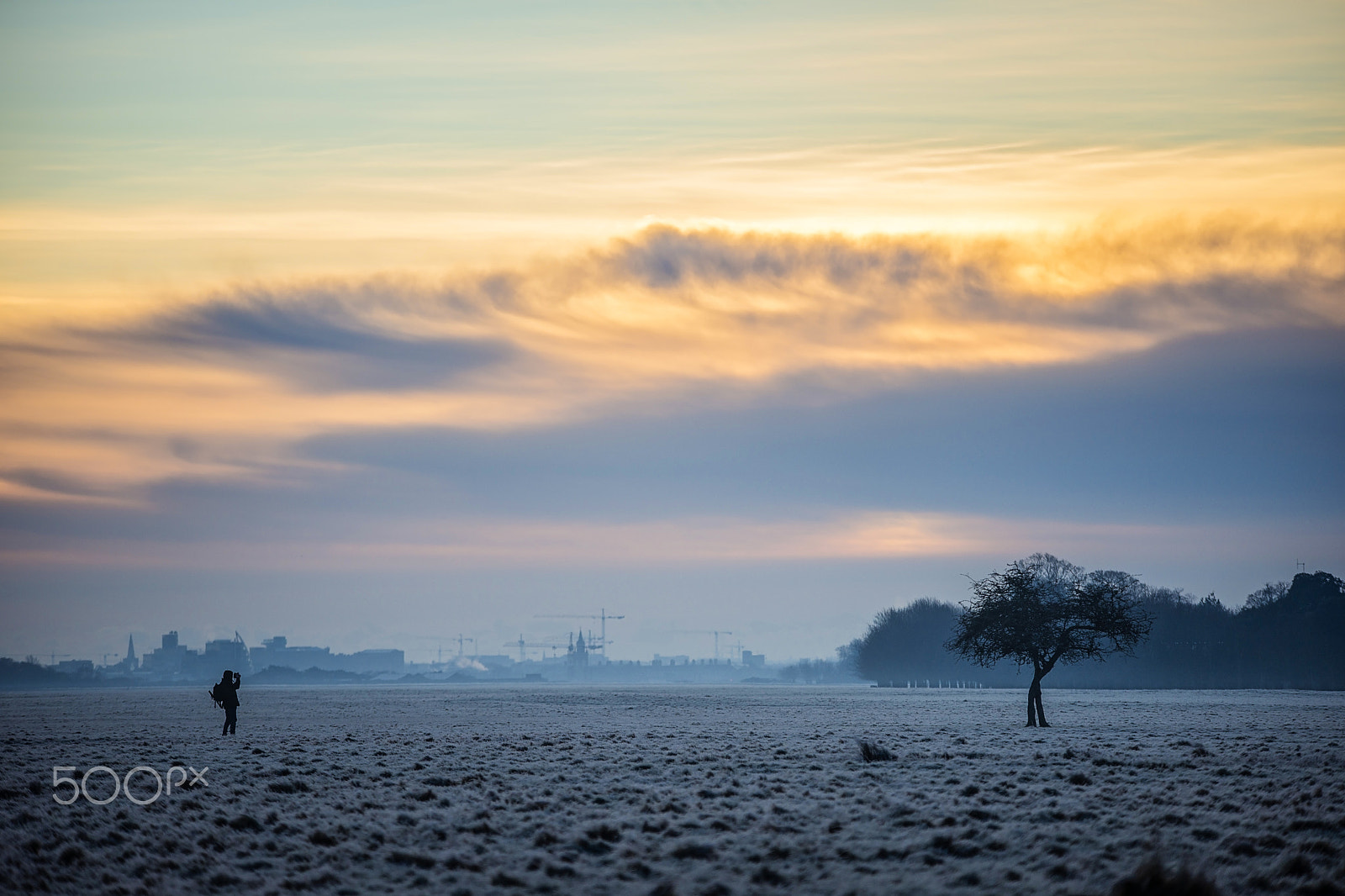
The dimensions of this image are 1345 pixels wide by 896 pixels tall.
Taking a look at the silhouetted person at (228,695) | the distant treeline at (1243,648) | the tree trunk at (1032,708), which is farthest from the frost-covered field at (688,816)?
the distant treeline at (1243,648)

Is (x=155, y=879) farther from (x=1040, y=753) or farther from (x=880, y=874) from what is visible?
(x=1040, y=753)

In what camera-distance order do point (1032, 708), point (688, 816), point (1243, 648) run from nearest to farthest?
point (688, 816), point (1032, 708), point (1243, 648)

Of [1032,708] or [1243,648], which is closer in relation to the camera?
[1032,708]

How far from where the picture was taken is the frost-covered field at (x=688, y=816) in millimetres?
18188

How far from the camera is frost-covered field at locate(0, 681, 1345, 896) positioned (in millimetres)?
18188

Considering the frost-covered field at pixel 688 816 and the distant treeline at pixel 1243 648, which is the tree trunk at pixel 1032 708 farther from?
the distant treeline at pixel 1243 648

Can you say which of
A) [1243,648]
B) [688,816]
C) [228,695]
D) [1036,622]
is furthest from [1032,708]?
[1243,648]

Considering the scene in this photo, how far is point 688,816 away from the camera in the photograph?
23141 millimetres

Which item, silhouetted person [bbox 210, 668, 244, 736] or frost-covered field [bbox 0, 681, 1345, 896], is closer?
frost-covered field [bbox 0, 681, 1345, 896]

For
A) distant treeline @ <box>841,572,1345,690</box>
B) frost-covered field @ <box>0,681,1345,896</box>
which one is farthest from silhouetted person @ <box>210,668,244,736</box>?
distant treeline @ <box>841,572,1345,690</box>

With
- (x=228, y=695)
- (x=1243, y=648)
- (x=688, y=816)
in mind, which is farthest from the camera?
(x=1243, y=648)

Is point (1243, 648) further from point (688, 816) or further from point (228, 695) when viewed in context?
point (688, 816)

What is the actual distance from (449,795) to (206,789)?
6.00m

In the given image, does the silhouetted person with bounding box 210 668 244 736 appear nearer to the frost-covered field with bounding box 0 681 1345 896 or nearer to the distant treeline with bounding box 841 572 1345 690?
the frost-covered field with bounding box 0 681 1345 896
